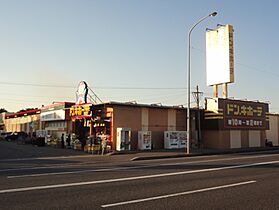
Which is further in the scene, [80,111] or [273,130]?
[273,130]

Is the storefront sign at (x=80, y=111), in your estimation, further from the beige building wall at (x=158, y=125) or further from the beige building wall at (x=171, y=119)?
the beige building wall at (x=171, y=119)

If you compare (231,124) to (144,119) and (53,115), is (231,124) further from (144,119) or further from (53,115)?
(53,115)

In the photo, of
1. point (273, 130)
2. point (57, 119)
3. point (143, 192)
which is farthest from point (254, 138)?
point (143, 192)

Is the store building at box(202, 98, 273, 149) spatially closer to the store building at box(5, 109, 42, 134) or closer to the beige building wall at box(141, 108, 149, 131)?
the beige building wall at box(141, 108, 149, 131)

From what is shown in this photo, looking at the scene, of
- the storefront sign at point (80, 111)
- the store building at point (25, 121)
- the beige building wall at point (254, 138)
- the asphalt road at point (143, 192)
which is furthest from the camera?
the store building at point (25, 121)

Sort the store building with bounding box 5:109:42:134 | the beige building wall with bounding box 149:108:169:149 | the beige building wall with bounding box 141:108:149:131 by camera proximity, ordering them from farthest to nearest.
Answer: the store building with bounding box 5:109:42:134 → the beige building wall with bounding box 149:108:169:149 → the beige building wall with bounding box 141:108:149:131

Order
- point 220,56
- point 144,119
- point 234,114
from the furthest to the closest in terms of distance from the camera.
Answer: point 220,56 → point 234,114 → point 144,119

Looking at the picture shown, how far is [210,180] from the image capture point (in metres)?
11.2

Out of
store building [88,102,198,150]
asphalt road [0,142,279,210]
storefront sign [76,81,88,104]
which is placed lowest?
asphalt road [0,142,279,210]

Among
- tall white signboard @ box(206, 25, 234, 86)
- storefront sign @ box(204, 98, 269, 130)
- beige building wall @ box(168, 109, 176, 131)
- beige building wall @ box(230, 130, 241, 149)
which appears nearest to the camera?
beige building wall @ box(168, 109, 176, 131)

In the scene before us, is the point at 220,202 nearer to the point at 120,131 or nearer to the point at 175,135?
the point at 120,131

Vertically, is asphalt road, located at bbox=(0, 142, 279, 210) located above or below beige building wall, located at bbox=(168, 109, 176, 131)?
below

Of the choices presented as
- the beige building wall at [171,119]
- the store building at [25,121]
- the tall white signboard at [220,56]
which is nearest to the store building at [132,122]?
the beige building wall at [171,119]

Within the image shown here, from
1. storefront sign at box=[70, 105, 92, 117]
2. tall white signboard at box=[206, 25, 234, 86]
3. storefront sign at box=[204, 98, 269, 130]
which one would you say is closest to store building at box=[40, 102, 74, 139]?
storefront sign at box=[70, 105, 92, 117]
